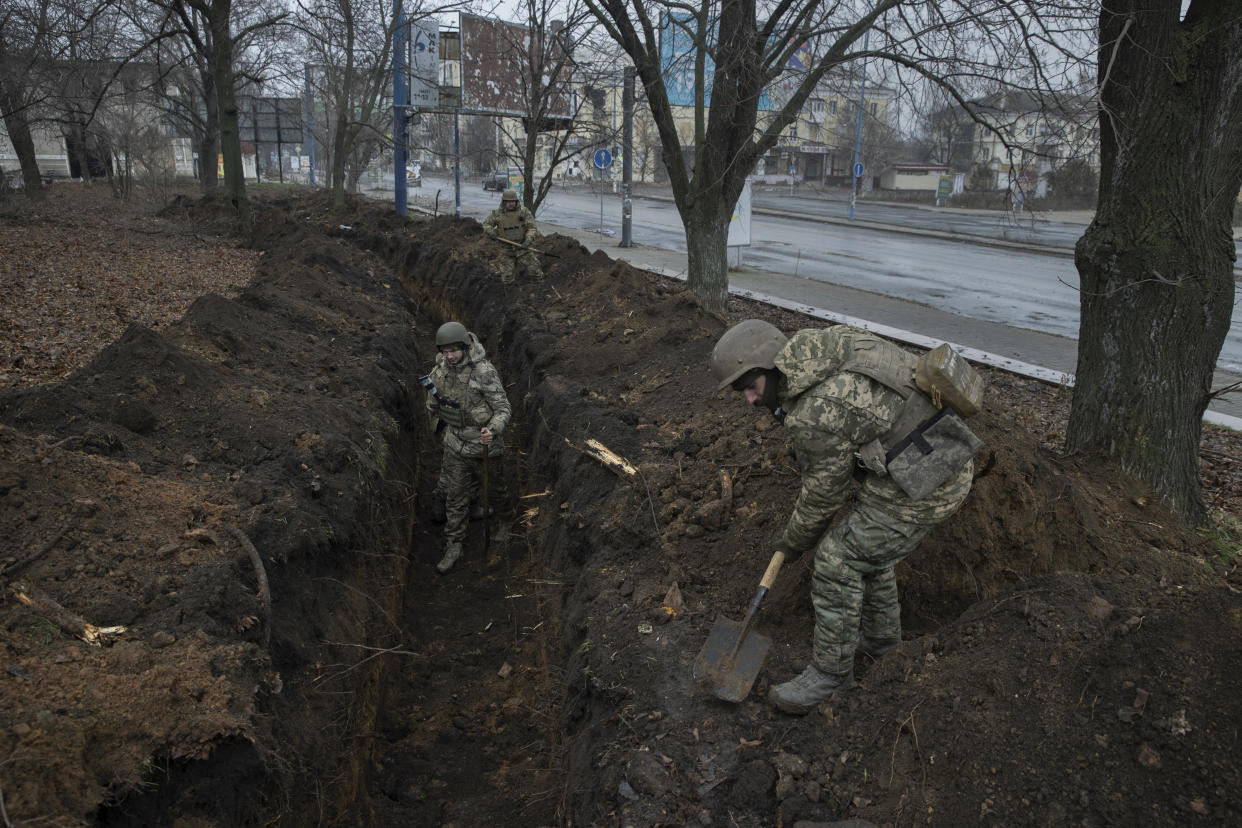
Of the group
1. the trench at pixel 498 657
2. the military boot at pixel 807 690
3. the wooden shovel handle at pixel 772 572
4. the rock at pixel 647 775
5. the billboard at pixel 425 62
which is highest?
the billboard at pixel 425 62

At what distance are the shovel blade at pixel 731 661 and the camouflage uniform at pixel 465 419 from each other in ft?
12.1

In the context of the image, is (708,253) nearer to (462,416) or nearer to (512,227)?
(512,227)

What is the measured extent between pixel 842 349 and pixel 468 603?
4470mm

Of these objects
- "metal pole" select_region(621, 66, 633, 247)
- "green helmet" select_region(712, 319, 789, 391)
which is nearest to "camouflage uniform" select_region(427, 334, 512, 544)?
"green helmet" select_region(712, 319, 789, 391)

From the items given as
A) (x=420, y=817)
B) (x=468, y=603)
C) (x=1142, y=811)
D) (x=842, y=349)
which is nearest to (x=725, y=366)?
(x=842, y=349)

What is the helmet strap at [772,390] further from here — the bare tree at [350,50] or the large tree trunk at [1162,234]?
the bare tree at [350,50]

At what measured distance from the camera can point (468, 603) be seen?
22.8 ft

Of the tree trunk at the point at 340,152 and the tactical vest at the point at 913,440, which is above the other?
the tree trunk at the point at 340,152

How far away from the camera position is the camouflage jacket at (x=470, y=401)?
720 cm

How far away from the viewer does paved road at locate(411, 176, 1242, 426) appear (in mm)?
11992

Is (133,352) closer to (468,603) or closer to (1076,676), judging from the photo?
(468,603)

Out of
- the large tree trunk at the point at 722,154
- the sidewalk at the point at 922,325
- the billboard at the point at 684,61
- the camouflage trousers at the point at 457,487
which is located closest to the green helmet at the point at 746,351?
the camouflage trousers at the point at 457,487

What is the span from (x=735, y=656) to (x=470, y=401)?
161 inches

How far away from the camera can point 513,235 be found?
13250mm
